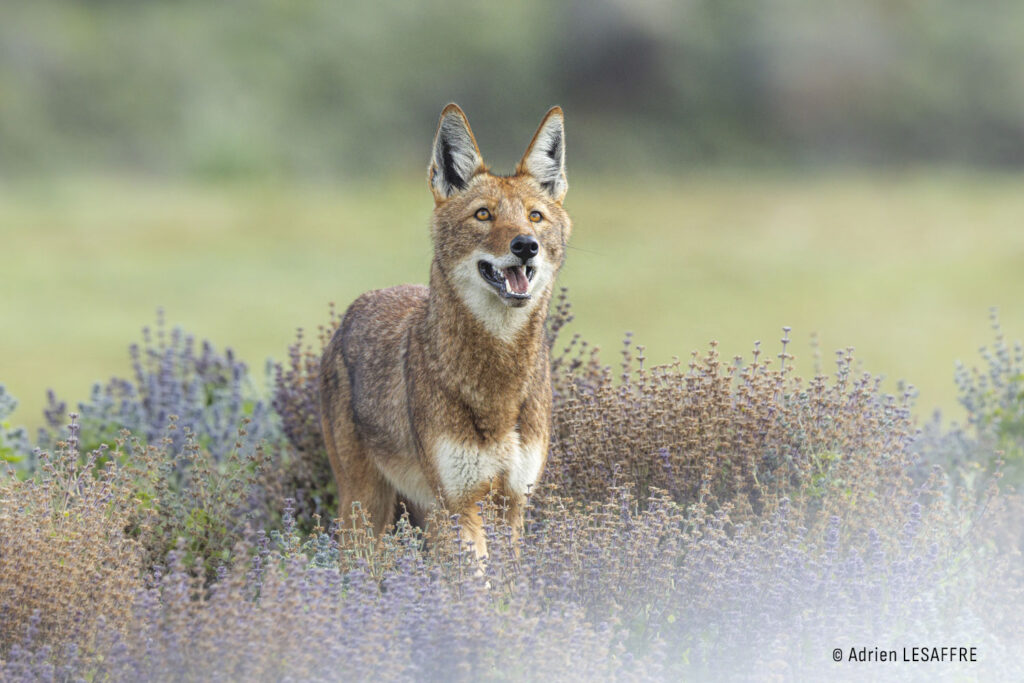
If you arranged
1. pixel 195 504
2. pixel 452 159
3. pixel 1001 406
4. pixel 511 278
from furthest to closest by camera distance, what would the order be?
pixel 1001 406, pixel 195 504, pixel 452 159, pixel 511 278

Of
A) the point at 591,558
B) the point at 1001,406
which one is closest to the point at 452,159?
the point at 591,558

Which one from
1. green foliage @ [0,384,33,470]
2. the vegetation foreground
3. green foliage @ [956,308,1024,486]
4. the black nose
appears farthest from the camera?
green foliage @ [0,384,33,470]

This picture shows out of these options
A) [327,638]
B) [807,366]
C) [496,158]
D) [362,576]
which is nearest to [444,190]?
[362,576]

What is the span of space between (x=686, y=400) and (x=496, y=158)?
467 inches

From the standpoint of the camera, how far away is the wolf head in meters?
4.11

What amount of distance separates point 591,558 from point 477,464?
1.96 feet

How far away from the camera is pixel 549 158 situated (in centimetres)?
448

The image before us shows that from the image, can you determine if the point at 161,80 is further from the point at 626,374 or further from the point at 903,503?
the point at 903,503

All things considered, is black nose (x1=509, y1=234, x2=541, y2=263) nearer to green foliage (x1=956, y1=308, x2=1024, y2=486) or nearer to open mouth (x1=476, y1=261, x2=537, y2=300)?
open mouth (x1=476, y1=261, x2=537, y2=300)

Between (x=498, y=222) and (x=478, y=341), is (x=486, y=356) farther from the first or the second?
(x=498, y=222)

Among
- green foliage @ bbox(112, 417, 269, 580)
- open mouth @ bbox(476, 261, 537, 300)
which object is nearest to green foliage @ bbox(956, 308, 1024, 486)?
open mouth @ bbox(476, 261, 537, 300)

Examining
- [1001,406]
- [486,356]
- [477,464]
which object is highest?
[1001,406]

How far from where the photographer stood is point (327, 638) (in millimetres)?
3244

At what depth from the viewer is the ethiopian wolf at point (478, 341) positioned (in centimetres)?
419
